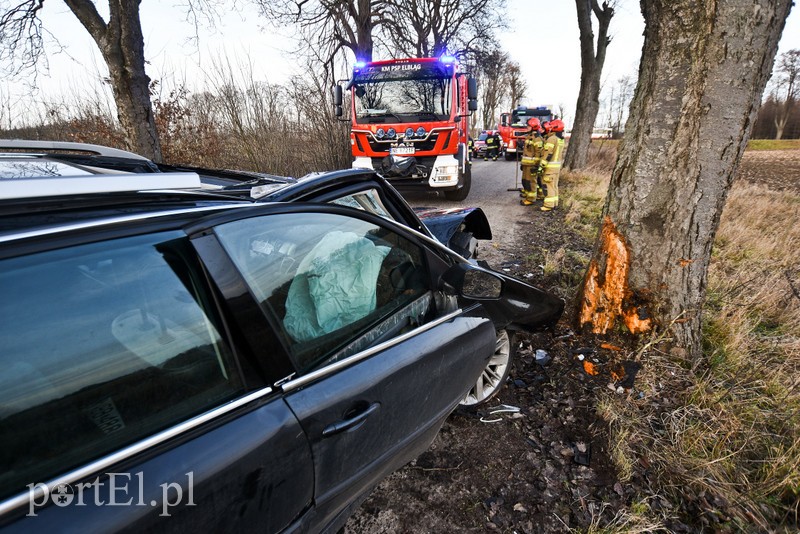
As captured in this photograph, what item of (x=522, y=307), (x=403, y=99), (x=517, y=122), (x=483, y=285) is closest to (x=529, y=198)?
(x=403, y=99)

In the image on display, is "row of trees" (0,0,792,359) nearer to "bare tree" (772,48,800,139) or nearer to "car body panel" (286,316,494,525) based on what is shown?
"car body panel" (286,316,494,525)

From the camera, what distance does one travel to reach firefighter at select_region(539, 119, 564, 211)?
8.09 metres

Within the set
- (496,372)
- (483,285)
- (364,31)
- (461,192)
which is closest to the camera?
(483,285)

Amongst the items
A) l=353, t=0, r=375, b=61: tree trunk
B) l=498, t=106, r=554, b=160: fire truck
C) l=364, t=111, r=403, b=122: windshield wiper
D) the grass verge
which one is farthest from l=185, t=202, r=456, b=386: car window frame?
l=498, t=106, r=554, b=160: fire truck

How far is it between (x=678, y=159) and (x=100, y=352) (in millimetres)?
3007

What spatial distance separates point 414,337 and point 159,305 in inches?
37.3

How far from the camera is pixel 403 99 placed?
8.23 m

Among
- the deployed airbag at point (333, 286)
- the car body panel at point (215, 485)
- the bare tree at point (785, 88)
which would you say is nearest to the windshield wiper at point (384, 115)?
the deployed airbag at point (333, 286)

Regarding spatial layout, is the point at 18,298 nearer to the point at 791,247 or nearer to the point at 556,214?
the point at 791,247

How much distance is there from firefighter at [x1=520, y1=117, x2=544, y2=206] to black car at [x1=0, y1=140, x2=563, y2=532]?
295 inches

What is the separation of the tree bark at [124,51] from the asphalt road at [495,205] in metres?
4.99

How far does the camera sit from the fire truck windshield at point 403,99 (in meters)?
8.10

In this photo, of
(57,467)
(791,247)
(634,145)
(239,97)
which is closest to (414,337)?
(57,467)

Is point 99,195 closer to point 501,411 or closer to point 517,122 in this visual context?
point 501,411
